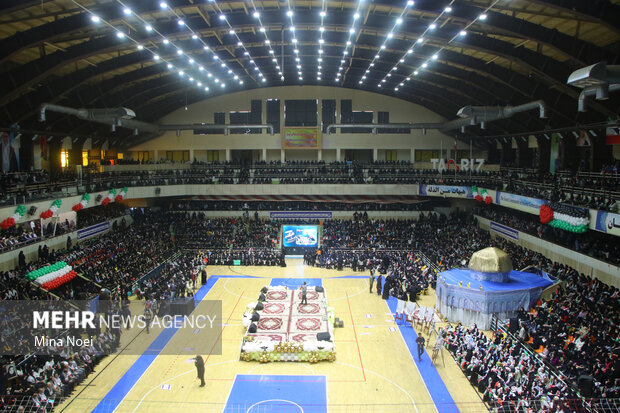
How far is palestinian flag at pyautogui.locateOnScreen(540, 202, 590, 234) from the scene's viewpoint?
25.8m

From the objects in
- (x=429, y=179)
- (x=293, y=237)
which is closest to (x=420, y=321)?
(x=293, y=237)

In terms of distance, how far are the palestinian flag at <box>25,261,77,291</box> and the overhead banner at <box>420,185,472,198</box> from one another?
31968 mm

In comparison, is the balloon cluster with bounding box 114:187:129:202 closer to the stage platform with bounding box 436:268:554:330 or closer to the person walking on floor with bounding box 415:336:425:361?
the stage platform with bounding box 436:268:554:330

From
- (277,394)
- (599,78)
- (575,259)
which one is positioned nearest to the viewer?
(277,394)

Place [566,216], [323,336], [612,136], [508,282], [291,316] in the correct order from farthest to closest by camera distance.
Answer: [612,136]
[566,216]
[508,282]
[291,316]
[323,336]

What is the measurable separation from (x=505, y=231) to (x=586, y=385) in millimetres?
23827

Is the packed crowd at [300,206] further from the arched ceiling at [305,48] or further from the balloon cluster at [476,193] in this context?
the arched ceiling at [305,48]

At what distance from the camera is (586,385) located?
15.4m

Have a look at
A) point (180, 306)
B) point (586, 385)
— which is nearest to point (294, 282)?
point (180, 306)

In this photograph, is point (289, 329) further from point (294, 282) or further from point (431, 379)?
point (294, 282)

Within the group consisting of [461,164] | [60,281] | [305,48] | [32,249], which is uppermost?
[305,48]

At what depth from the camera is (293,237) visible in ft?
143

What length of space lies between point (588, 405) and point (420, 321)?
10981 mm

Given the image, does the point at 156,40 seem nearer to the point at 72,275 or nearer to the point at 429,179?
the point at 72,275
